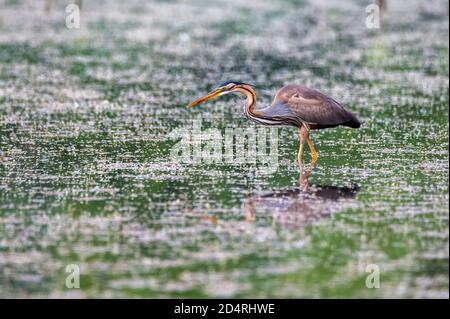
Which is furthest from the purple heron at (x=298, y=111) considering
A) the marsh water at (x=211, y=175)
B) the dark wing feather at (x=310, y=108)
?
the marsh water at (x=211, y=175)

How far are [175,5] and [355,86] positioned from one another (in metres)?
11.1

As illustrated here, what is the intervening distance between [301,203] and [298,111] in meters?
1.89

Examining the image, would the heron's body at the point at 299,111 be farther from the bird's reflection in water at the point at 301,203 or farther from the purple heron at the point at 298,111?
the bird's reflection in water at the point at 301,203

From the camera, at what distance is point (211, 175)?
992cm

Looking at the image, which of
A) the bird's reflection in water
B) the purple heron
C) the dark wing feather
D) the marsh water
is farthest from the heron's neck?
the bird's reflection in water

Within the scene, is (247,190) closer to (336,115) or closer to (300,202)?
(300,202)

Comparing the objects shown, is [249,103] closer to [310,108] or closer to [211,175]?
[310,108]

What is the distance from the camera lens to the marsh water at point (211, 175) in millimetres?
7148

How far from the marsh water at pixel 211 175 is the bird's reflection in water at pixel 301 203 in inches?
1.1

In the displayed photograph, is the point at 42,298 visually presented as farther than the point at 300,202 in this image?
No

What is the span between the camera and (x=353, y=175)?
9.85 meters

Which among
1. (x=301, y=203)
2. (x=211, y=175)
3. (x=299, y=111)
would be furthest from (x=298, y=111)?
(x=301, y=203)
